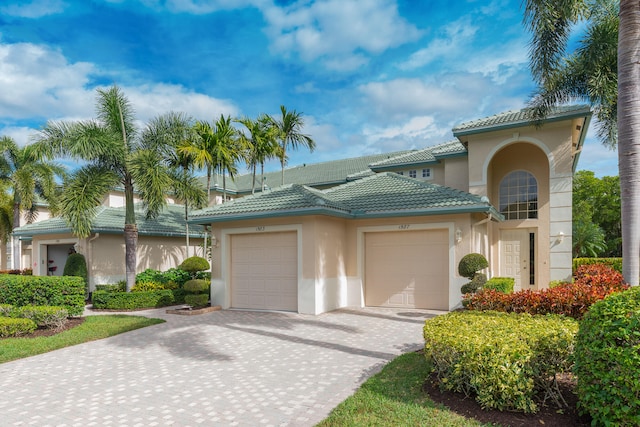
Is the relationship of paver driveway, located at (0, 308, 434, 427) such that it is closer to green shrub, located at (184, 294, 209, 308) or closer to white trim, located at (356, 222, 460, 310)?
white trim, located at (356, 222, 460, 310)

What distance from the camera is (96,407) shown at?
5312 millimetres

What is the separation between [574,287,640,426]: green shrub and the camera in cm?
365

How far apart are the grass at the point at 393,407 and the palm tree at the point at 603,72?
469cm

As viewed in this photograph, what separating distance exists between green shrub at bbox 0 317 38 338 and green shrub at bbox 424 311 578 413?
32.6ft

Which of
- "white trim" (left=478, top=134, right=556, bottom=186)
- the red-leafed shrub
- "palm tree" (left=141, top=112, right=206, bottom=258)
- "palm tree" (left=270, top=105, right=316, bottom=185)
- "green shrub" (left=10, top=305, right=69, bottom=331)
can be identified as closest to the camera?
the red-leafed shrub

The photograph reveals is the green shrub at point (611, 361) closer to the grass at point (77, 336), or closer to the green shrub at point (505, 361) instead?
the green shrub at point (505, 361)

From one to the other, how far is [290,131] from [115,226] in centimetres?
904

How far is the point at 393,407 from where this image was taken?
4.91 meters

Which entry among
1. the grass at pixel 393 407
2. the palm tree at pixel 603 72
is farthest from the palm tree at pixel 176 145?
the palm tree at pixel 603 72

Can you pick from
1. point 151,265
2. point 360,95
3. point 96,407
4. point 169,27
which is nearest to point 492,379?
point 96,407

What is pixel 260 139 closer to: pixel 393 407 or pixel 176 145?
pixel 176 145

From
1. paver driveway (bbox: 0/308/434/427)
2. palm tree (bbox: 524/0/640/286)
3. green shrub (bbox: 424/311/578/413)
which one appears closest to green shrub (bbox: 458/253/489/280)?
paver driveway (bbox: 0/308/434/427)

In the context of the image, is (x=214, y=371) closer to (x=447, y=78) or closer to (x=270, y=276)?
(x=270, y=276)

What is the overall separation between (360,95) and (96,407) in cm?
1598
